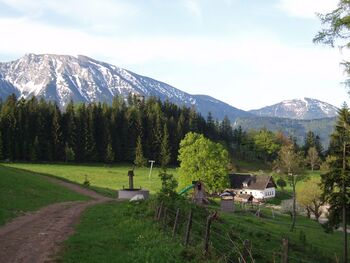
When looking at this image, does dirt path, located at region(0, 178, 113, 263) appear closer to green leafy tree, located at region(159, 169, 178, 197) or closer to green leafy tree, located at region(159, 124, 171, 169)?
green leafy tree, located at region(159, 169, 178, 197)

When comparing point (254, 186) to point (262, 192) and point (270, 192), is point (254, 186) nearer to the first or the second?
point (262, 192)

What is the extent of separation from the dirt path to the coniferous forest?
83175 millimetres

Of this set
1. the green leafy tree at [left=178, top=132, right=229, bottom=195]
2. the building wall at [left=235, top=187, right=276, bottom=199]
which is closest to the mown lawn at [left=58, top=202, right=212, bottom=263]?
the green leafy tree at [left=178, top=132, right=229, bottom=195]

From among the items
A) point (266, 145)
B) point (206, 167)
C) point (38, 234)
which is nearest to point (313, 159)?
point (266, 145)

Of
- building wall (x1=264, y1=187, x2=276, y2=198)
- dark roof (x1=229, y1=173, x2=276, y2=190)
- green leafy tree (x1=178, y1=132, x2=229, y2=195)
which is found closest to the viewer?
green leafy tree (x1=178, y1=132, x2=229, y2=195)

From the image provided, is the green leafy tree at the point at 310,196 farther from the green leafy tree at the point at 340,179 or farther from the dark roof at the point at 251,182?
the green leafy tree at the point at 340,179

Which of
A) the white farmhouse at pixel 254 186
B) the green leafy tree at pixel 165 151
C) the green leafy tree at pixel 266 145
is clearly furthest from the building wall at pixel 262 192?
the green leafy tree at pixel 266 145

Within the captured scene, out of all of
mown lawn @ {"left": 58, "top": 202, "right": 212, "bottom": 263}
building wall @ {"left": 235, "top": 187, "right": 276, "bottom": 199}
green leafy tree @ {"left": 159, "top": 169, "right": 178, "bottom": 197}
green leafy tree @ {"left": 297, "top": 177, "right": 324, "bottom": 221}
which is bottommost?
building wall @ {"left": 235, "top": 187, "right": 276, "bottom": 199}

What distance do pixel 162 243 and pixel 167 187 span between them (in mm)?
11571

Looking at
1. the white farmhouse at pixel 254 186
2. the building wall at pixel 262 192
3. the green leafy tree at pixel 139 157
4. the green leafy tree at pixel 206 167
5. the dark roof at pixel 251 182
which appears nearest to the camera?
the green leafy tree at pixel 206 167

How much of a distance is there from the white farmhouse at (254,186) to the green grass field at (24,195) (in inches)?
2658

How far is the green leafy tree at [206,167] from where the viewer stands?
80.0 metres

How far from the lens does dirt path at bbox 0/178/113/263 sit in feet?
56.3

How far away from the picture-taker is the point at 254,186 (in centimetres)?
11050
